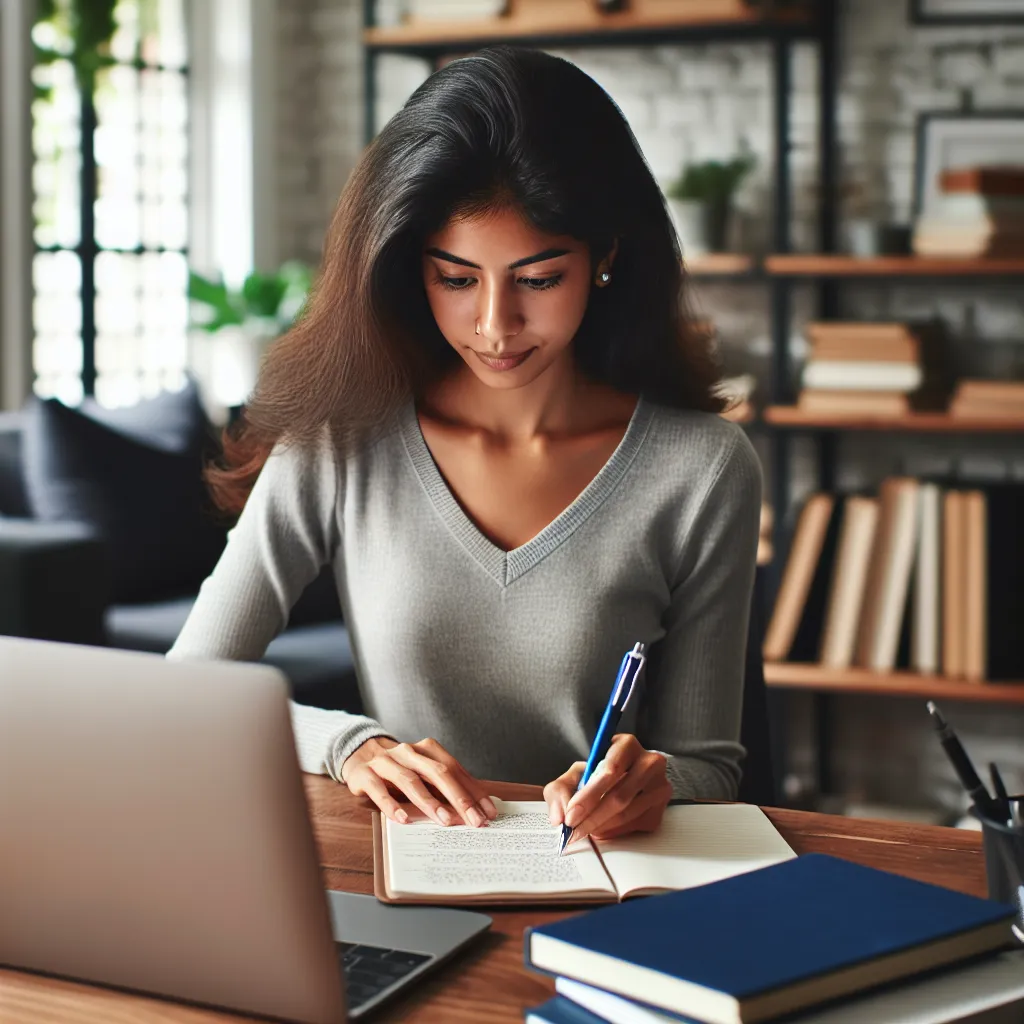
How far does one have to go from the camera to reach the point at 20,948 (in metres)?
0.88

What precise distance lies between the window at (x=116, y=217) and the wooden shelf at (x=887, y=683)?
201 centimetres

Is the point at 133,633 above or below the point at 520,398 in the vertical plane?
below

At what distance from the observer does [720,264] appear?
3.54 metres

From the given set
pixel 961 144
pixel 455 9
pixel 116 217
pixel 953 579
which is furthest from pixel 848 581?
pixel 116 217

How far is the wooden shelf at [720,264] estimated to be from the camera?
11.6 feet

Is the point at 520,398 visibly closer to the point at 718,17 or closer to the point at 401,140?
the point at 401,140

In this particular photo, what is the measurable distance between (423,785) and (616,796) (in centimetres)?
17

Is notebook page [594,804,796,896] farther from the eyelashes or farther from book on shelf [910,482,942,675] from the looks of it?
book on shelf [910,482,942,675]

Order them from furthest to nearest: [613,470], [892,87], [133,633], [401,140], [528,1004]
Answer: [892,87] < [133,633] < [613,470] < [401,140] < [528,1004]

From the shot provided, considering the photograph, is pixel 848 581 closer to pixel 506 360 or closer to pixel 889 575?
pixel 889 575

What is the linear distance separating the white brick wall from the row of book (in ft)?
1.31

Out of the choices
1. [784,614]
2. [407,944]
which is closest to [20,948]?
[407,944]

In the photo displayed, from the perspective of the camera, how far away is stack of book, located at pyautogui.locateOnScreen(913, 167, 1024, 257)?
3.30 meters

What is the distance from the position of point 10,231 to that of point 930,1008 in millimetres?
3452
